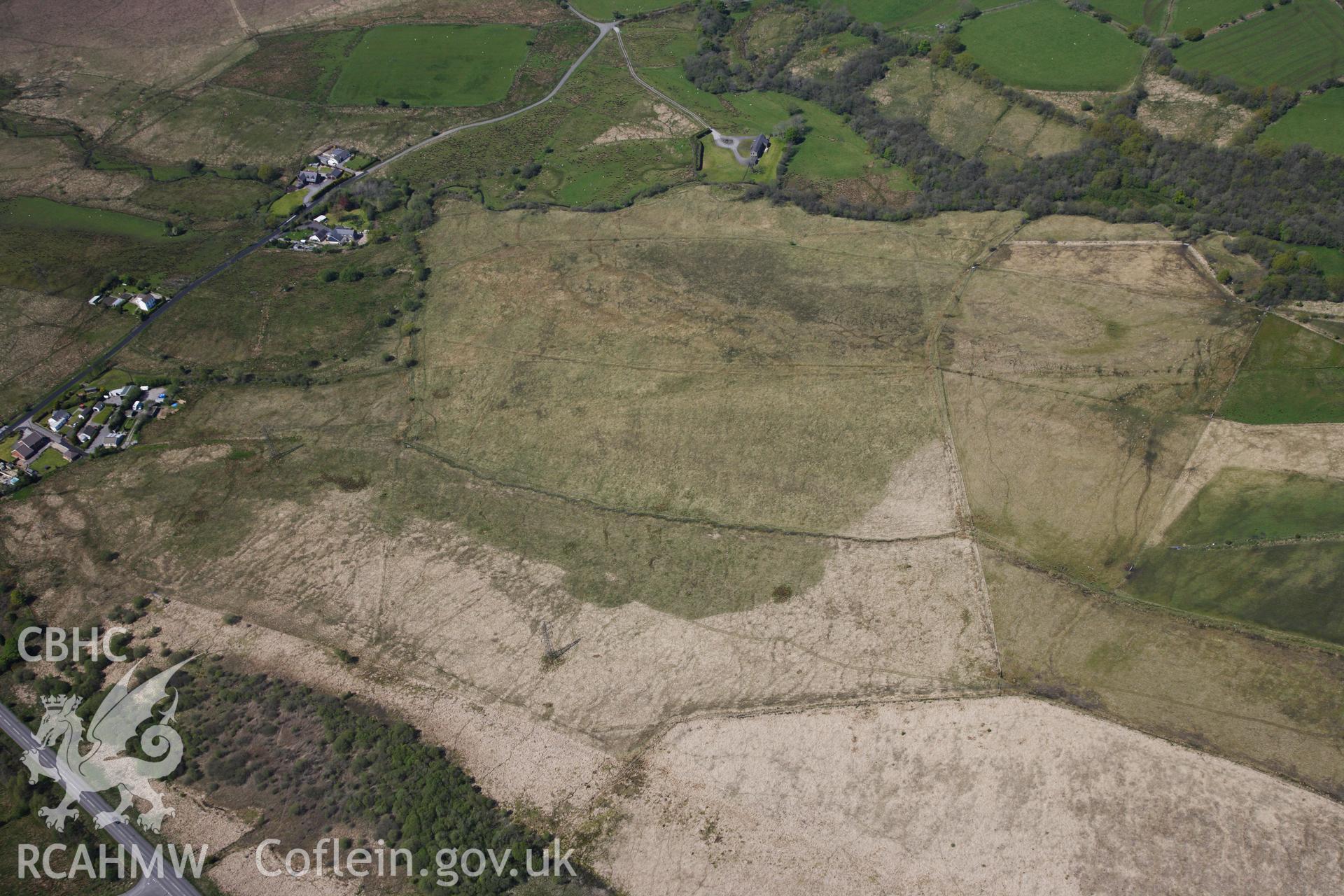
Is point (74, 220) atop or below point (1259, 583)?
atop

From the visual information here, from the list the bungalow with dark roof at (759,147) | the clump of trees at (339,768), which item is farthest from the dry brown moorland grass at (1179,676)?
the bungalow with dark roof at (759,147)

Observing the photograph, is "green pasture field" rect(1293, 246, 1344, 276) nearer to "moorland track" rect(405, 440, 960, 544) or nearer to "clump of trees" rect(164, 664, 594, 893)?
"moorland track" rect(405, 440, 960, 544)

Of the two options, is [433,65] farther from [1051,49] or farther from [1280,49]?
[1280,49]

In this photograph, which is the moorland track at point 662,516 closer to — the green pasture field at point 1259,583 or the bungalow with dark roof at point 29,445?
the green pasture field at point 1259,583

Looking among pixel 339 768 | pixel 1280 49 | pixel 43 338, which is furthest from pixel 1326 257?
pixel 43 338

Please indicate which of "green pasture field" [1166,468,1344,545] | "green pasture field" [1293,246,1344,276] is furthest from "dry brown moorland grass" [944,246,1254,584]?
"green pasture field" [1293,246,1344,276]

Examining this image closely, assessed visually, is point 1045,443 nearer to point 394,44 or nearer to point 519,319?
point 519,319
